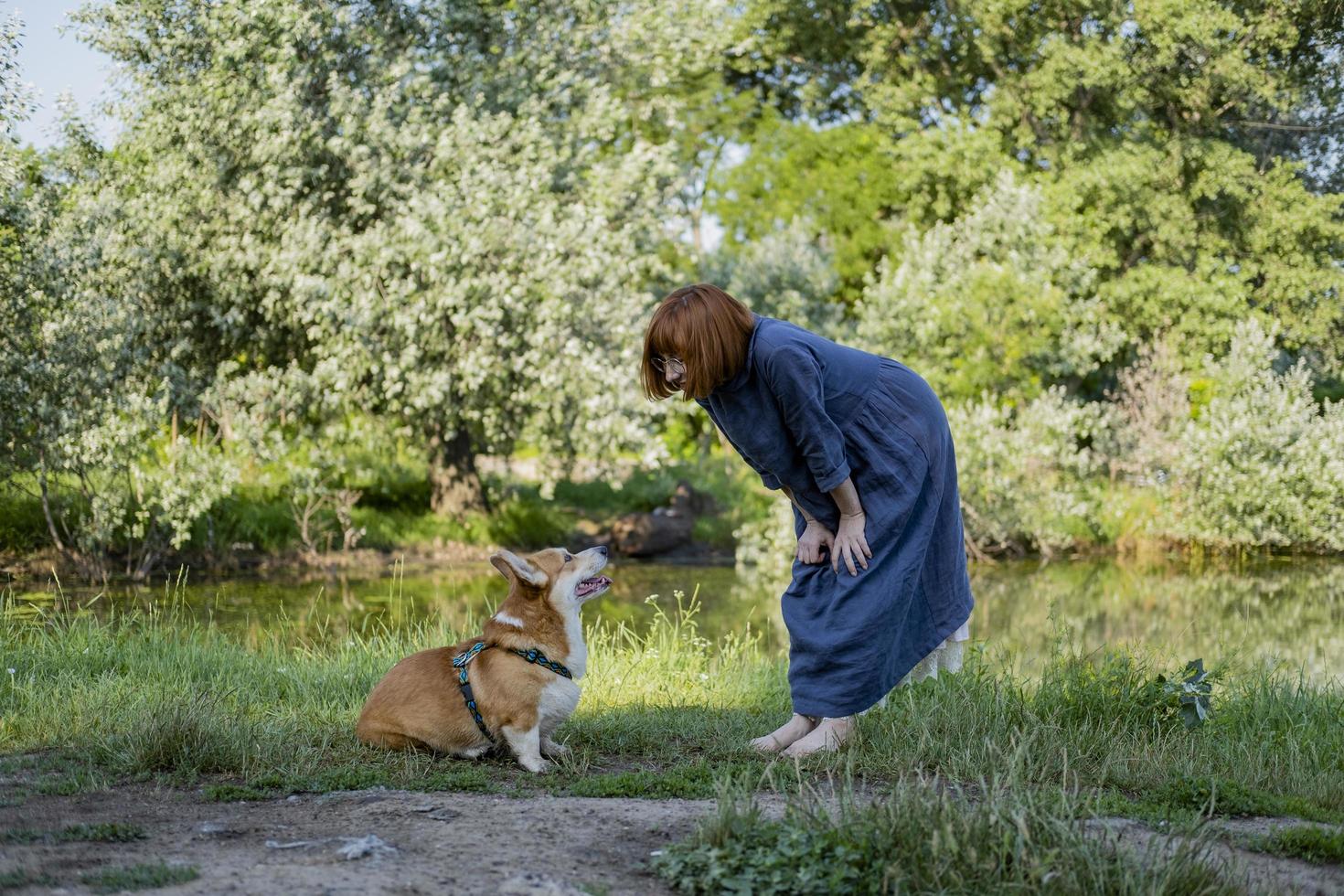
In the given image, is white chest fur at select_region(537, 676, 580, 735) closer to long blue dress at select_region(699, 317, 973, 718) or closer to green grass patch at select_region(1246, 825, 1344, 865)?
long blue dress at select_region(699, 317, 973, 718)

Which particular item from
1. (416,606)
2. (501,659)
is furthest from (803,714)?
(416,606)

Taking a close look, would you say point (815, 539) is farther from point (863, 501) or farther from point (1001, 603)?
point (1001, 603)

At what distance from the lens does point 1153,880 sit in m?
3.60

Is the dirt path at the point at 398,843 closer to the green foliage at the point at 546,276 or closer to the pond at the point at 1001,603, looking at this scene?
the pond at the point at 1001,603

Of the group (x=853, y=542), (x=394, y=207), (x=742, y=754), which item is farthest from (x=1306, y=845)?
(x=394, y=207)

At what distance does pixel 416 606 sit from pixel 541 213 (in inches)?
201

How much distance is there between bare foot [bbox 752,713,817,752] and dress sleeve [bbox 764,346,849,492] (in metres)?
1.19

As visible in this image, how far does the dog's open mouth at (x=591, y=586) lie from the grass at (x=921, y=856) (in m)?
1.62

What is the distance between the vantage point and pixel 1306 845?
14.1ft

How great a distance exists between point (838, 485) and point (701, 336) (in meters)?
0.88

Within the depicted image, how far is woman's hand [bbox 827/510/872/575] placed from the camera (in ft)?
17.5

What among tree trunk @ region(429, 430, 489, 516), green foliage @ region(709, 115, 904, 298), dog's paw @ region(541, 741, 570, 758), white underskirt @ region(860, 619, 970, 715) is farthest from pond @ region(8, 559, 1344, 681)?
green foliage @ region(709, 115, 904, 298)

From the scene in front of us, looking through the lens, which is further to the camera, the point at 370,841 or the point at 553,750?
the point at 553,750

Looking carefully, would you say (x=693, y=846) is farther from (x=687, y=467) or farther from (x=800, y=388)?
(x=687, y=467)
